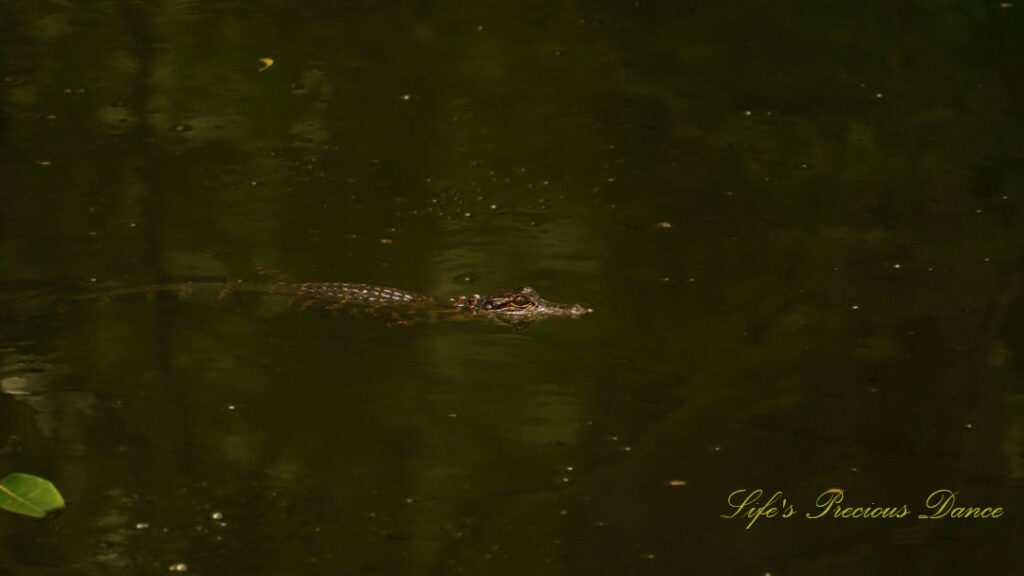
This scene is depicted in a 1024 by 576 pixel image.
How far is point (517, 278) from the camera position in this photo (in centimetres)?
511

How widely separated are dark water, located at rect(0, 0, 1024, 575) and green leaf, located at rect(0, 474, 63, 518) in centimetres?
177

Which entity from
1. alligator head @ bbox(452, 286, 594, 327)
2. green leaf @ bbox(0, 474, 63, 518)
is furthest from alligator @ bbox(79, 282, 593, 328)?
green leaf @ bbox(0, 474, 63, 518)

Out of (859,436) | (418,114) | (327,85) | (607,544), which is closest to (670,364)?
(859,436)

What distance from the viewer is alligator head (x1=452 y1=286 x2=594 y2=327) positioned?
4.81m

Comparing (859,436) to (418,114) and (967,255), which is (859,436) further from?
(418,114)

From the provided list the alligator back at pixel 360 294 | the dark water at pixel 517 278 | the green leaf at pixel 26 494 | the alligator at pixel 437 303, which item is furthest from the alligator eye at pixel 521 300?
the green leaf at pixel 26 494

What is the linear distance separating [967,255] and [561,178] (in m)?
1.83

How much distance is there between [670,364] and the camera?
14.8 feet

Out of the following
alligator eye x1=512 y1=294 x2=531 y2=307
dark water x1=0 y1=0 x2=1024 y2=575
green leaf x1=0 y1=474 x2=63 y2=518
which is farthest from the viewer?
alligator eye x1=512 y1=294 x2=531 y2=307

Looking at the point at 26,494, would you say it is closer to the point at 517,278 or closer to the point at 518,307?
the point at 518,307

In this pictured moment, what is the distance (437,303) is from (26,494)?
3.12 meters

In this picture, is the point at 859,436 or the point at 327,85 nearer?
the point at 859,436

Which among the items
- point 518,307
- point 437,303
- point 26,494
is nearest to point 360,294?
point 437,303

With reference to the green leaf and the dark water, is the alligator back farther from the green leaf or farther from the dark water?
the green leaf
